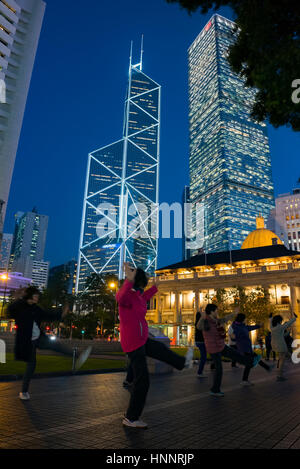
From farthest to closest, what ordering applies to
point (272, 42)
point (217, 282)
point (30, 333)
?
point (217, 282)
point (30, 333)
point (272, 42)

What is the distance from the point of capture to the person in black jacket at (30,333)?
246 inches

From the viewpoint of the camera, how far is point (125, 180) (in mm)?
176500

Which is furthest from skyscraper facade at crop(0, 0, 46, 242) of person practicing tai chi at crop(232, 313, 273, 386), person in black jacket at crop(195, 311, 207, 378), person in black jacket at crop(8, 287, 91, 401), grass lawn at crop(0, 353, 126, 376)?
person in black jacket at crop(8, 287, 91, 401)

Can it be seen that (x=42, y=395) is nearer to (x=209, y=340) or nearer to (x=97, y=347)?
(x=209, y=340)

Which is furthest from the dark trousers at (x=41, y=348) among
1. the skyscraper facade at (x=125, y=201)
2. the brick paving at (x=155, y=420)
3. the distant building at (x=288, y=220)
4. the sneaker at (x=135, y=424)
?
the skyscraper facade at (x=125, y=201)

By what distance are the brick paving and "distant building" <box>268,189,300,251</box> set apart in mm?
133574

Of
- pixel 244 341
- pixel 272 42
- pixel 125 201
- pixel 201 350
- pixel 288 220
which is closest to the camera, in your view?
pixel 272 42

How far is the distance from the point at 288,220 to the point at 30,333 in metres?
141

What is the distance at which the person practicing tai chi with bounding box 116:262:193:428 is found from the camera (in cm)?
454

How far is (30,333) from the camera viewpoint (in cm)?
636

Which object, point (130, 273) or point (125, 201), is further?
point (125, 201)

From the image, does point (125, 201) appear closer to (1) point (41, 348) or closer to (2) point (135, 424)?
(1) point (41, 348)

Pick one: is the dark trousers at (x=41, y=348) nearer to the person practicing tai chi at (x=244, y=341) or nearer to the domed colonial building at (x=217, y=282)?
the person practicing tai chi at (x=244, y=341)

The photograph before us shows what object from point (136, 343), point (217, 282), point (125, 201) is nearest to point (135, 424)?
point (136, 343)
